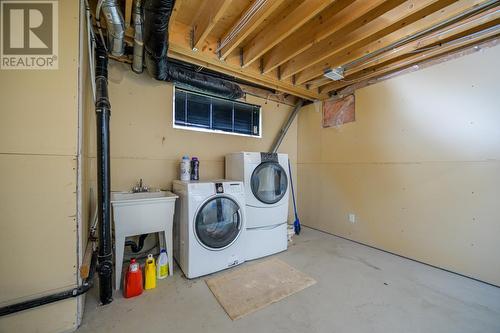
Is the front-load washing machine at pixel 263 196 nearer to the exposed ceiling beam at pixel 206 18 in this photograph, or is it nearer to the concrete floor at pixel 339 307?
the concrete floor at pixel 339 307

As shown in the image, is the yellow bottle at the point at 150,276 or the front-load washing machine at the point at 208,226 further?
the front-load washing machine at the point at 208,226

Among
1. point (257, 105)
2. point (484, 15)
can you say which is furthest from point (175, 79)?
point (484, 15)

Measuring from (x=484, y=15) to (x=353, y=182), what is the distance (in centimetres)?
204

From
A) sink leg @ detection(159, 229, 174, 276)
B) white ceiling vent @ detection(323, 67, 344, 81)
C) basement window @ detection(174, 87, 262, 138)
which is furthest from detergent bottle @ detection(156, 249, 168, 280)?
white ceiling vent @ detection(323, 67, 344, 81)

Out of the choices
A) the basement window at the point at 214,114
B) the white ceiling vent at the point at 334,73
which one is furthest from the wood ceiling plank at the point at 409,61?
the basement window at the point at 214,114

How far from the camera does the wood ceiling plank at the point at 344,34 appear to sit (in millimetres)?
1616

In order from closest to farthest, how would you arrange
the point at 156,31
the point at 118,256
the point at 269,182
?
1. the point at 156,31
2. the point at 118,256
3. the point at 269,182

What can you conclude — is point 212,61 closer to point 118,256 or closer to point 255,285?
point 118,256

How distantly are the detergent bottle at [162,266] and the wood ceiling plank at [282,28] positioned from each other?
2.33m

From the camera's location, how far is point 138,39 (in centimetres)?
179

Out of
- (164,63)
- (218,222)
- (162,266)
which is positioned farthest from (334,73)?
(162,266)

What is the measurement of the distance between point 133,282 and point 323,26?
2857 millimetres

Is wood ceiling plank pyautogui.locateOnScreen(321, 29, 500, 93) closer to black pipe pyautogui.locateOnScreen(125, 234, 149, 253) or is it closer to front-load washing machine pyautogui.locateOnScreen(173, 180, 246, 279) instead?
front-load washing machine pyautogui.locateOnScreen(173, 180, 246, 279)

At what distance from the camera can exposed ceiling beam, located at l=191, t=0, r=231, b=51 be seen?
157 centimetres
